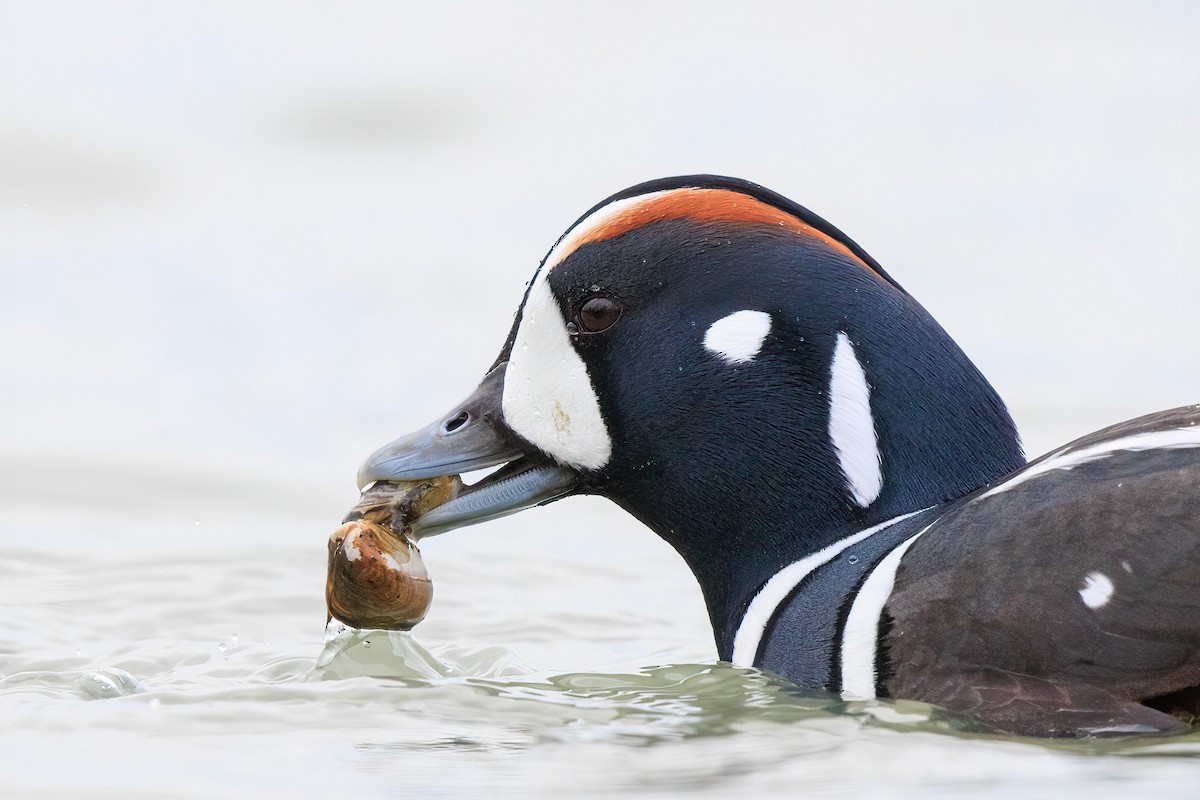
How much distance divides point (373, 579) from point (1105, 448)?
6.79 ft

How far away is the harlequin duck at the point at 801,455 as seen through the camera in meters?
4.91

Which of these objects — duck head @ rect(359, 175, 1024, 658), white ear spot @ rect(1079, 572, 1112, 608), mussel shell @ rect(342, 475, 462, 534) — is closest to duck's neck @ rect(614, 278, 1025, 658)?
duck head @ rect(359, 175, 1024, 658)

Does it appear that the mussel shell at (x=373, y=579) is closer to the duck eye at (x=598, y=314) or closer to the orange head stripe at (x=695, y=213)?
the duck eye at (x=598, y=314)

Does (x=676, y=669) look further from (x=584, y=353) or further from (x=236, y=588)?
(x=236, y=588)

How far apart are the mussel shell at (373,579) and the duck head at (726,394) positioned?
188 millimetres

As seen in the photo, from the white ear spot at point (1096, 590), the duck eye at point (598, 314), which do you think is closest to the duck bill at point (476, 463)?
the duck eye at point (598, 314)

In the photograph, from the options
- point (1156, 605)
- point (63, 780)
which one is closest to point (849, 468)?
point (1156, 605)

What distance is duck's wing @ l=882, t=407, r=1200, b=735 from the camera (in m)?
4.75

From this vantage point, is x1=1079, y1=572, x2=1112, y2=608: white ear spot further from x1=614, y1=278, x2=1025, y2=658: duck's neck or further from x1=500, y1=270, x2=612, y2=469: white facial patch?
x1=500, y1=270, x2=612, y2=469: white facial patch

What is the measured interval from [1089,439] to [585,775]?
5.08ft

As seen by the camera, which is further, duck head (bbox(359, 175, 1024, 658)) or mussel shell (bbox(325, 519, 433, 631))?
mussel shell (bbox(325, 519, 433, 631))

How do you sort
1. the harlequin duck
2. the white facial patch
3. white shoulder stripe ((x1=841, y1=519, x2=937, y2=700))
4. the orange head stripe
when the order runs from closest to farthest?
the harlequin duck
white shoulder stripe ((x1=841, y1=519, x2=937, y2=700))
the orange head stripe
the white facial patch

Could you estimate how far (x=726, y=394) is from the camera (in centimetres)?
564

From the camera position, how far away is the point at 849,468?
5551mm
